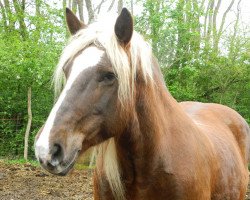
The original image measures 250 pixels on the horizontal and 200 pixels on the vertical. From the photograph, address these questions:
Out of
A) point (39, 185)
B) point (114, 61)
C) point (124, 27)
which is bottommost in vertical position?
point (39, 185)

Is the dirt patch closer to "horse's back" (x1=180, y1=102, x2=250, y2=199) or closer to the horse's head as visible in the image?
"horse's back" (x1=180, y1=102, x2=250, y2=199)

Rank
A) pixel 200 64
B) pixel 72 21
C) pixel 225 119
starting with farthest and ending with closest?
pixel 200 64 < pixel 225 119 < pixel 72 21

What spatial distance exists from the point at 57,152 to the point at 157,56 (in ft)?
28.1

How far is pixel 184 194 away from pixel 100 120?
799mm

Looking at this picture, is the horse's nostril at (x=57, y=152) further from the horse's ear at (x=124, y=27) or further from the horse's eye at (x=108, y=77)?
the horse's ear at (x=124, y=27)

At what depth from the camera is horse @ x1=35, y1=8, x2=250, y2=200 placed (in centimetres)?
201

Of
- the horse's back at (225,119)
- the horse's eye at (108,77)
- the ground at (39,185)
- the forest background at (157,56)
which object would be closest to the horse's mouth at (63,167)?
the horse's eye at (108,77)

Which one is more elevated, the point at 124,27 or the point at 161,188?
the point at 124,27

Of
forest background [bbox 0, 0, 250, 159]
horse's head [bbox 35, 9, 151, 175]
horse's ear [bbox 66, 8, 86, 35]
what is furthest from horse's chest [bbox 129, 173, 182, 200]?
forest background [bbox 0, 0, 250, 159]

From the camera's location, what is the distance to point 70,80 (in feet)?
6.82

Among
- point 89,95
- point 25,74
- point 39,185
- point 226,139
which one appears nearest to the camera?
point 89,95

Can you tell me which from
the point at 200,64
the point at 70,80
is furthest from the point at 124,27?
the point at 200,64

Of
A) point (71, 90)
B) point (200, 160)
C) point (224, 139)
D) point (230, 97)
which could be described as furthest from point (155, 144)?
point (230, 97)

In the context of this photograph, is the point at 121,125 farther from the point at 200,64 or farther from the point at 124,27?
the point at 200,64
